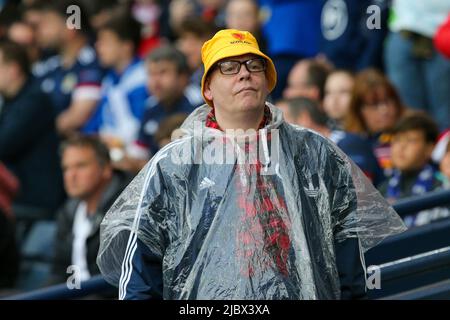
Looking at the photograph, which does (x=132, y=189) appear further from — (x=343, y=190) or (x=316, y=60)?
(x=316, y=60)

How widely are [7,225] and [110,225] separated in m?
3.52

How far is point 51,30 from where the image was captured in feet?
37.3

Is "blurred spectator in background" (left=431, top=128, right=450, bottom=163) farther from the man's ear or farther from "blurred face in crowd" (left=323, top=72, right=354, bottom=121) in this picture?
the man's ear

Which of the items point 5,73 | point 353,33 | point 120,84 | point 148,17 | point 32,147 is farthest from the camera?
point 148,17

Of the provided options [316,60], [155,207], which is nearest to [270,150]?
[155,207]

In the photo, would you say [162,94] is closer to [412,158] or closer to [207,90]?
[412,158]

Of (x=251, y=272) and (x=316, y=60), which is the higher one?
(x=316, y=60)

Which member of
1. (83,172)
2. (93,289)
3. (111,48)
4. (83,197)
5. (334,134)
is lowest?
(93,289)

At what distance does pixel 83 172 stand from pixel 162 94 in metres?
1.30

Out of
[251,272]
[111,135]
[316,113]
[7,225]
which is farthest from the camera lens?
[111,135]

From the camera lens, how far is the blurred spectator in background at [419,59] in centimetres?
865

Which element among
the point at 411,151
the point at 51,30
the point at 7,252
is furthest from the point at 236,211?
the point at 51,30

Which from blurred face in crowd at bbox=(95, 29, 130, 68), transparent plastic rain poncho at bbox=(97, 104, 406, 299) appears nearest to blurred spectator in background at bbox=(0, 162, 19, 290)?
blurred face in crowd at bbox=(95, 29, 130, 68)

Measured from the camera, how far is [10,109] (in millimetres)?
9531
